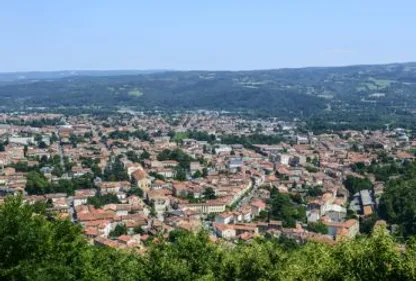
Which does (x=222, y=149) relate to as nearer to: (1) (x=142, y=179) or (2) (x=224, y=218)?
(1) (x=142, y=179)

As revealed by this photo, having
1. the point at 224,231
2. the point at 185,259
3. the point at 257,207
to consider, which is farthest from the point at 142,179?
the point at 185,259

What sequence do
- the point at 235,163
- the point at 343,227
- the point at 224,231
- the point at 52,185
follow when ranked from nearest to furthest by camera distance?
the point at 343,227, the point at 224,231, the point at 52,185, the point at 235,163

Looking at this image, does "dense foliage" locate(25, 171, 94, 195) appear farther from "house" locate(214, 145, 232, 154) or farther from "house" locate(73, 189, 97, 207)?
"house" locate(214, 145, 232, 154)

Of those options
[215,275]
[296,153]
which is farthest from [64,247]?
[296,153]

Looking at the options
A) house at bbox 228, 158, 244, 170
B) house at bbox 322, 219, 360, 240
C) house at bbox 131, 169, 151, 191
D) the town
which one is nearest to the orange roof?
the town

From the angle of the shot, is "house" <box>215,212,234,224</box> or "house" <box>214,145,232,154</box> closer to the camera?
"house" <box>215,212,234,224</box>

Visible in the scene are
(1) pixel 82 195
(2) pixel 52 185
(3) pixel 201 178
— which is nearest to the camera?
(1) pixel 82 195

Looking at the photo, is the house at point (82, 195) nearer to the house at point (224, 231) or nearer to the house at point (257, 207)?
the house at point (224, 231)
